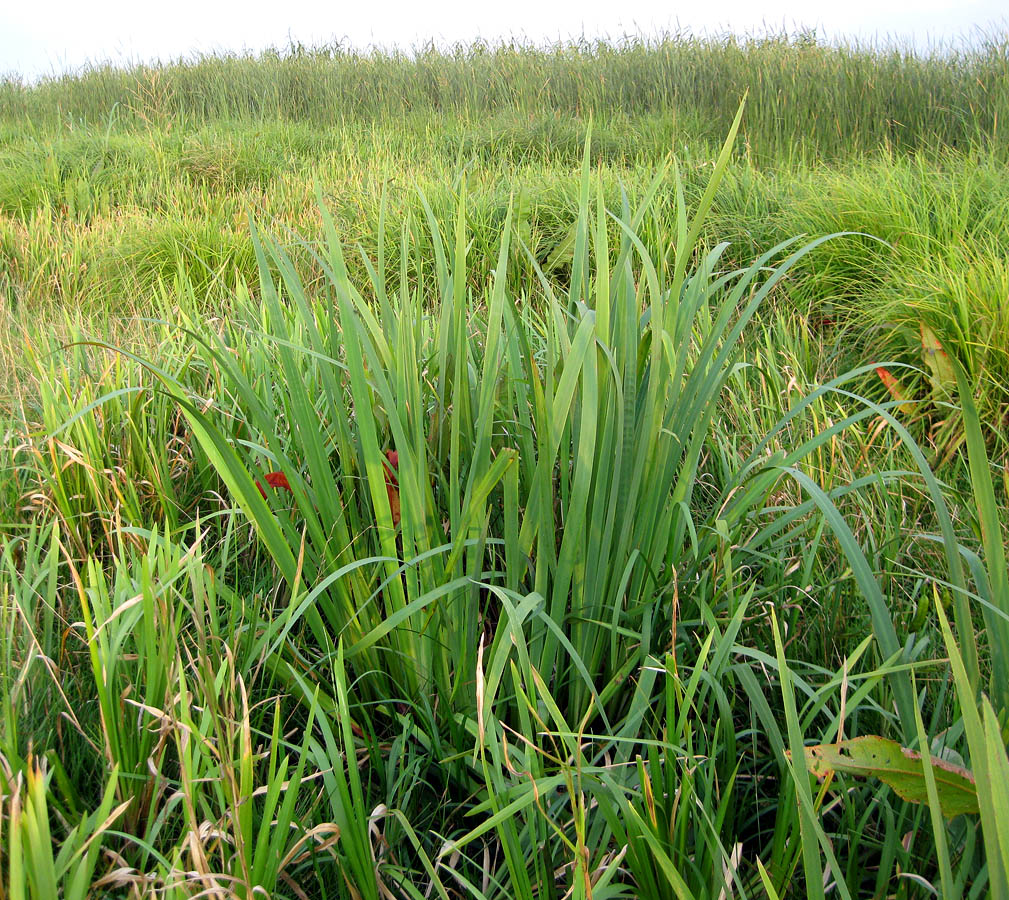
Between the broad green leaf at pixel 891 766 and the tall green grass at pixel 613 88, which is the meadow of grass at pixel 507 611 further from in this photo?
the tall green grass at pixel 613 88

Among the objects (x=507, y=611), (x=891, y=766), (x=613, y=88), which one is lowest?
(x=891, y=766)

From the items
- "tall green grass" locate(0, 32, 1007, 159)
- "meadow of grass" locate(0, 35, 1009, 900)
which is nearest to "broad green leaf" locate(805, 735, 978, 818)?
"meadow of grass" locate(0, 35, 1009, 900)

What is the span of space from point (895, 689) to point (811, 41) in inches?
317

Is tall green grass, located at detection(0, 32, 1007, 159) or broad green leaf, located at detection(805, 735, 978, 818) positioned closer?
broad green leaf, located at detection(805, 735, 978, 818)

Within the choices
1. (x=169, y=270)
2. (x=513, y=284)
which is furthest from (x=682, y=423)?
(x=169, y=270)

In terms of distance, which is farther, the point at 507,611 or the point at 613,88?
the point at 613,88

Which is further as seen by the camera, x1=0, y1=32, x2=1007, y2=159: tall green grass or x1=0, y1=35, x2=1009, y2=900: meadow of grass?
x1=0, y1=32, x2=1007, y2=159: tall green grass

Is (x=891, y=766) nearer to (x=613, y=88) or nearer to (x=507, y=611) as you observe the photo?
(x=507, y=611)

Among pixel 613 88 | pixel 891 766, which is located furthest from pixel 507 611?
pixel 613 88

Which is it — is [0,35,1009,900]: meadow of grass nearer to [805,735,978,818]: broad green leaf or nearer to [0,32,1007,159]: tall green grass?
[805,735,978,818]: broad green leaf

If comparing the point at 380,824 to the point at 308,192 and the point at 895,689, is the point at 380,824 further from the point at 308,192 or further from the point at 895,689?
the point at 308,192

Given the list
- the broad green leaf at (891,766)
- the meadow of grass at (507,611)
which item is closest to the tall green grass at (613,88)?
the meadow of grass at (507,611)

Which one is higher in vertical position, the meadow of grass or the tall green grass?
the tall green grass

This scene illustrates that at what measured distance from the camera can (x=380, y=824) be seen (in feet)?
3.32
